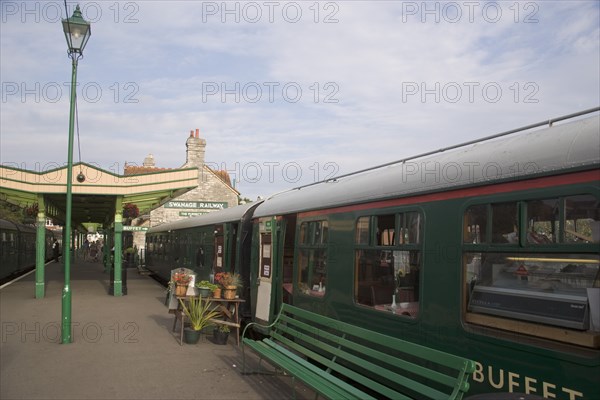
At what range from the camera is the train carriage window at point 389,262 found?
5322 millimetres

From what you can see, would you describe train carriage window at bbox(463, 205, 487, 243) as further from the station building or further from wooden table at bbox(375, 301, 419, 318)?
the station building

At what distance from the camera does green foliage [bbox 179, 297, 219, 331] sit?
361 inches

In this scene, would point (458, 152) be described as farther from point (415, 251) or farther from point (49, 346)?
point (49, 346)

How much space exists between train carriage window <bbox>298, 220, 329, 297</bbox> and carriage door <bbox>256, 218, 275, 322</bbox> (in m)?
1.43

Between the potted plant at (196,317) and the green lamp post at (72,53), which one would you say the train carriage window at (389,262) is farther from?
the green lamp post at (72,53)

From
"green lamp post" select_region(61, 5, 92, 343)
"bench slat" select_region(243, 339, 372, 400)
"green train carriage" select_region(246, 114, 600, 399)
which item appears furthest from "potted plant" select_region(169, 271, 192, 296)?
"green train carriage" select_region(246, 114, 600, 399)

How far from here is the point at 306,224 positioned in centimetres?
806

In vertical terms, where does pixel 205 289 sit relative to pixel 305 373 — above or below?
above

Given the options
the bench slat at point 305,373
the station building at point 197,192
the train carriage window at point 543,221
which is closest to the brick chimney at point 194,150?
the station building at point 197,192

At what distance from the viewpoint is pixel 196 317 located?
30.2ft

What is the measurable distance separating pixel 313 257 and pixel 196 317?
271cm

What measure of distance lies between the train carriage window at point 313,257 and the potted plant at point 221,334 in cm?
201

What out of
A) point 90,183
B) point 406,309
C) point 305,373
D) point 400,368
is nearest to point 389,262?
point 406,309

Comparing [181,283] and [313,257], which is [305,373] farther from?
[181,283]
